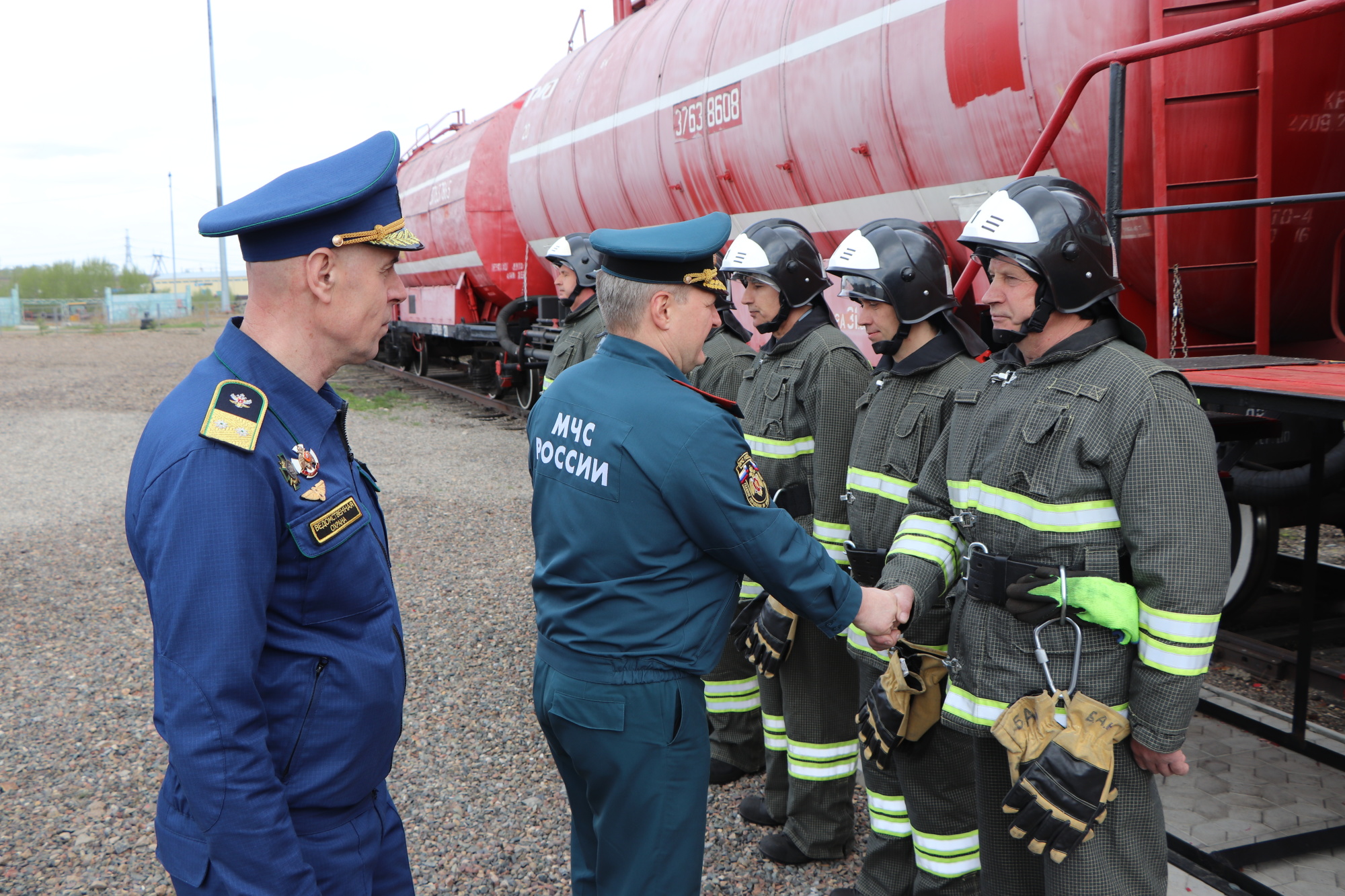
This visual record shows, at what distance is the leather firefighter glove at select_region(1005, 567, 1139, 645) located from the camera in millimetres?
2086

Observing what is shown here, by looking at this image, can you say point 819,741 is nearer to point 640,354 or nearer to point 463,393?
point 640,354

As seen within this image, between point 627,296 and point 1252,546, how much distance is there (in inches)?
157

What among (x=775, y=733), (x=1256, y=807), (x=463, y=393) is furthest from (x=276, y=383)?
(x=463, y=393)

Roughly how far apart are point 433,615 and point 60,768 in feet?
7.20

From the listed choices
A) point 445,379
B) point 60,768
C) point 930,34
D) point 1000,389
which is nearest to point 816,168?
point 930,34

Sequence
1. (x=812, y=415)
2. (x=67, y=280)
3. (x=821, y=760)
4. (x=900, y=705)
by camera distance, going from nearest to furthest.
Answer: (x=900, y=705) < (x=821, y=760) < (x=812, y=415) < (x=67, y=280)

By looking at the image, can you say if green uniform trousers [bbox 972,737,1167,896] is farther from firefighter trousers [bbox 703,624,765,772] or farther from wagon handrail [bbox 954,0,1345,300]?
firefighter trousers [bbox 703,624,765,772]

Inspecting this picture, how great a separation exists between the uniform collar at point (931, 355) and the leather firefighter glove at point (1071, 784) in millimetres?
1263

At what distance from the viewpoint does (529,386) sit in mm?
13648

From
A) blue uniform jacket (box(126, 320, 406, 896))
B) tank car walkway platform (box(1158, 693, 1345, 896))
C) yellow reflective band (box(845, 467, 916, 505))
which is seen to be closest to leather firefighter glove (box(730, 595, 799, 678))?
yellow reflective band (box(845, 467, 916, 505))

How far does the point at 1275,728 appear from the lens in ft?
13.2

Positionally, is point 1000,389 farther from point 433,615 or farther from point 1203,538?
point 433,615

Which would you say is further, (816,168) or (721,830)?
(816,168)

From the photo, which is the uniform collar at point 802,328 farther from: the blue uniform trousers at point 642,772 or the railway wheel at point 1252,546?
the railway wheel at point 1252,546
